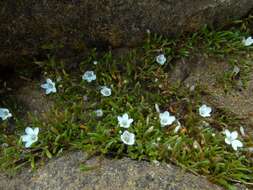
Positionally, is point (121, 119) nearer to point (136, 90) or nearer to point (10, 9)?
point (136, 90)

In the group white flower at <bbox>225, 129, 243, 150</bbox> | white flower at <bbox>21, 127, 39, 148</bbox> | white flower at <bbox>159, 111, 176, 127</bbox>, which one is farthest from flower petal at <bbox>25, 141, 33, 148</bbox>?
white flower at <bbox>225, 129, 243, 150</bbox>

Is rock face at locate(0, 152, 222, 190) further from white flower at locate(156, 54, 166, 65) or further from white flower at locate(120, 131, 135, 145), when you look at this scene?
white flower at locate(156, 54, 166, 65)

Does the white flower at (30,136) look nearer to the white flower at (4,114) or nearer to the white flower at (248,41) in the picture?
the white flower at (4,114)

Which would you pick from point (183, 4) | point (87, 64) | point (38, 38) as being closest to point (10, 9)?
point (38, 38)

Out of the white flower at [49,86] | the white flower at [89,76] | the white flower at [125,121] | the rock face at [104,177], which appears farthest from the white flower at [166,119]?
the white flower at [49,86]

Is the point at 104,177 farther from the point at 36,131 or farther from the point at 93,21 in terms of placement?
the point at 93,21
